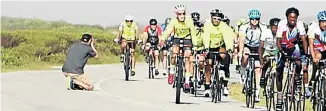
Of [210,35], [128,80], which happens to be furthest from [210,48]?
[128,80]

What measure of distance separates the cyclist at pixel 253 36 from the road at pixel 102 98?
88cm

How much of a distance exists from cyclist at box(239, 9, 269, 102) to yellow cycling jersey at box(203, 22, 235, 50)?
0.57 m

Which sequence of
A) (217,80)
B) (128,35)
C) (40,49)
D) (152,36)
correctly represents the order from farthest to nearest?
(40,49), (152,36), (128,35), (217,80)

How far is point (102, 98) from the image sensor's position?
57.3 ft

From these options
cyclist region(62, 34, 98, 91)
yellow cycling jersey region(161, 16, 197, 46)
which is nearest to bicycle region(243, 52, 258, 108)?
yellow cycling jersey region(161, 16, 197, 46)

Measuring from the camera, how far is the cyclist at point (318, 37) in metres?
14.0

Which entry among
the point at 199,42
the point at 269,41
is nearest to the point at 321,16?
the point at 269,41

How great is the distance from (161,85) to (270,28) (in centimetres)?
519

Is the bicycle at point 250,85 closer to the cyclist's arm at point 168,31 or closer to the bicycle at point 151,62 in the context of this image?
the cyclist's arm at point 168,31

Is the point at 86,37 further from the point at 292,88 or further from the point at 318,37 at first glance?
the point at 318,37

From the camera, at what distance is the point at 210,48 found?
693 inches

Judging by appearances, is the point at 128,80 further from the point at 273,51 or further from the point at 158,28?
the point at 273,51

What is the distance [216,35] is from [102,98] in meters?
2.76

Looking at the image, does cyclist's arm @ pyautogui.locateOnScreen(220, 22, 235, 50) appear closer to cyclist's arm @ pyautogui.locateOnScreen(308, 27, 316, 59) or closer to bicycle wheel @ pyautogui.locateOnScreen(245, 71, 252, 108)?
bicycle wheel @ pyautogui.locateOnScreen(245, 71, 252, 108)
